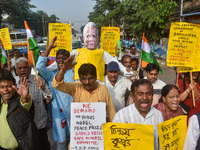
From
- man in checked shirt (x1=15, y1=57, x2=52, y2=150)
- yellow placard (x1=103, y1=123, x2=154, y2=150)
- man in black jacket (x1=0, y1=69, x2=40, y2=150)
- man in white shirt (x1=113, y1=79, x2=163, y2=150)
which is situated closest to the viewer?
yellow placard (x1=103, y1=123, x2=154, y2=150)

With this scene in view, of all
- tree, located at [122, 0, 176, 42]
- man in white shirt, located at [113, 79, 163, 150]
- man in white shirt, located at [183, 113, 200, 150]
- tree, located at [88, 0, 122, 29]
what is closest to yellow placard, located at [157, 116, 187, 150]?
man in white shirt, located at [183, 113, 200, 150]

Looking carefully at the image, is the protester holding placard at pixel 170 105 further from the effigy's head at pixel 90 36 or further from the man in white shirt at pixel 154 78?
the effigy's head at pixel 90 36

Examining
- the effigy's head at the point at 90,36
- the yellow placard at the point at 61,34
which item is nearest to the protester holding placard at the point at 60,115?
the effigy's head at the point at 90,36

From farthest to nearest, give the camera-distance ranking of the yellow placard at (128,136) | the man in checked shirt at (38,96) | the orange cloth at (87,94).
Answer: the man in checked shirt at (38,96)
the orange cloth at (87,94)
the yellow placard at (128,136)

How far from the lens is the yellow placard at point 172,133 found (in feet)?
5.53

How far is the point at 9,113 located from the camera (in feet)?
6.93

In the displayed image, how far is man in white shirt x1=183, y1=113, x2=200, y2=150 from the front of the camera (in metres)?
1.78

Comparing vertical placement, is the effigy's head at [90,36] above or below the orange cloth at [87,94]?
above

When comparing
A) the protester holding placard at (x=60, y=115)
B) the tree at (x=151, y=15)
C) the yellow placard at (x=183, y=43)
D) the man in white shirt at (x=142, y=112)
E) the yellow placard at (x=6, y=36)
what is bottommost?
the protester holding placard at (x=60, y=115)

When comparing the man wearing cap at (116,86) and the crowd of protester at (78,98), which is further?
the man wearing cap at (116,86)

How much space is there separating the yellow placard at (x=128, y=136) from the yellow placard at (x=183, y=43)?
186 centimetres

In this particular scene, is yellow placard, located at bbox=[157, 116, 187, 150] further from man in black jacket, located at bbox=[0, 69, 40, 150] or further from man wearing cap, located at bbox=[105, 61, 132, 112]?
man in black jacket, located at bbox=[0, 69, 40, 150]

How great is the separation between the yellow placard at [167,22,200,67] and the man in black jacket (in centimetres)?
238

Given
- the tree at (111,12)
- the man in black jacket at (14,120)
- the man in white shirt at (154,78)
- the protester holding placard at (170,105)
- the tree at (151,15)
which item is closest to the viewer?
the man in black jacket at (14,120)
